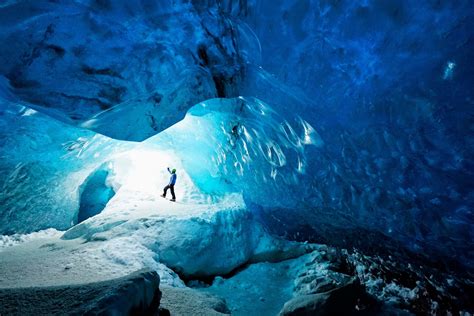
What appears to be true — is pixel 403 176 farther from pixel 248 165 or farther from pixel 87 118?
pixel 87 118

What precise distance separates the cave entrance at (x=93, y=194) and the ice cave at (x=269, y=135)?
305 cm

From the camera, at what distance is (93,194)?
1232cm

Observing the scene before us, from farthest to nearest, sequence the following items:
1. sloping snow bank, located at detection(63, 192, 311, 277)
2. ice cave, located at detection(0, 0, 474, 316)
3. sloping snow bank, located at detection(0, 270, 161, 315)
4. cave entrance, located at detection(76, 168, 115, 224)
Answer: cave entrance, located at detection(76, 168, 115, 224), sloping snow bank, located at detection(63, 192, 311, 277), ice cave, located at detection(0, 0, 474, 316), sloping snow bank, located at detection(0, 270, 161, 315)

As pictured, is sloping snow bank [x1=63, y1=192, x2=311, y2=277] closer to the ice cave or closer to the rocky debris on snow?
the ice cave

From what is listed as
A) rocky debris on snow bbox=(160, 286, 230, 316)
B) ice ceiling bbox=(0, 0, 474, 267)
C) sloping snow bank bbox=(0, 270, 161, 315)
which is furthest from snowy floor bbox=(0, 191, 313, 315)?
ice ceiling bbox=(0, 0, 474, 267)

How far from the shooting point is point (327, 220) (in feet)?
26.6

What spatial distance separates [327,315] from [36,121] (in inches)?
390

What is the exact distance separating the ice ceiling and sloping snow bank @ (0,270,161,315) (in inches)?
135

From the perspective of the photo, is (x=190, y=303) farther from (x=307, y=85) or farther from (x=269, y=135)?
(x=269, y=135)

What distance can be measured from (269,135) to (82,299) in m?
6.48

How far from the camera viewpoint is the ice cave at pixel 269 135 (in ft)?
12.3

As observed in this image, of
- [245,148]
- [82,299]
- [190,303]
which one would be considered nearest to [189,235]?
[190,303]

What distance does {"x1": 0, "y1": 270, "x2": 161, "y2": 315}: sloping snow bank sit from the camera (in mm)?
1918

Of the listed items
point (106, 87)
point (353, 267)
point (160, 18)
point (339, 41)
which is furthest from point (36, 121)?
point (353, 267)
